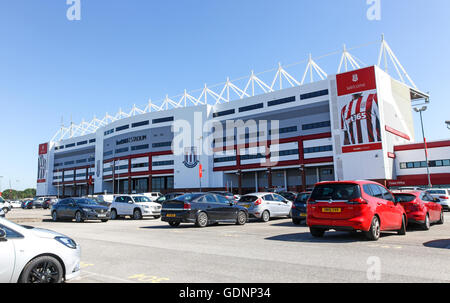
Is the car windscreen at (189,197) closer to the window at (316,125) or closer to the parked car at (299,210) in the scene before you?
the parked car at (299,210)

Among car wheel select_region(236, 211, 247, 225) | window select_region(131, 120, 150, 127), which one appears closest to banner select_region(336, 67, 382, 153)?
car wheel select_region(236, 211, 247, 225)

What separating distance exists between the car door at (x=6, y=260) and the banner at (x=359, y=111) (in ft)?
178

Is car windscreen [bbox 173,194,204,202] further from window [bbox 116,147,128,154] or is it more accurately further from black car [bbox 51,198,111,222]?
window [bbox 116,147,128,154]

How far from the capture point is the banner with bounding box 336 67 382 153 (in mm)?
52812

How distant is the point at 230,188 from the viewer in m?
74.3

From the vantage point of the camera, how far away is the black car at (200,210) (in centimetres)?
1483

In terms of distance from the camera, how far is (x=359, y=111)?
54406 millimetres

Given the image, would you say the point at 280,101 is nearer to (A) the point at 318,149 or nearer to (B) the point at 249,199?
(A) the point at 318,149

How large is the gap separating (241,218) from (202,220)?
216cm

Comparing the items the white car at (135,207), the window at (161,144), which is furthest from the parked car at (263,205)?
the window at (161,144)

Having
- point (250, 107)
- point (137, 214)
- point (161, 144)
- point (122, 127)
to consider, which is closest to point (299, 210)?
point (137, 214)

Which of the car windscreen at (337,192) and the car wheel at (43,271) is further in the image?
the car windscreen at (337,192)

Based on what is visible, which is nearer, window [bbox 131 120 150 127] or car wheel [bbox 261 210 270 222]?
car wheel [bbox 261 210 270 222]

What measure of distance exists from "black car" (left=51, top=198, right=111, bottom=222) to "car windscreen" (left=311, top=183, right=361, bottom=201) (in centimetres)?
1415
